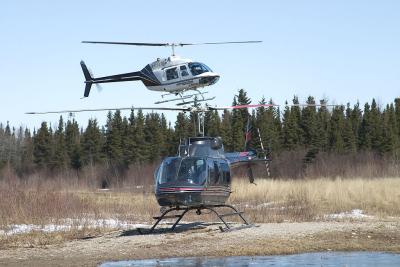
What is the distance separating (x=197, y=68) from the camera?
2602 cm

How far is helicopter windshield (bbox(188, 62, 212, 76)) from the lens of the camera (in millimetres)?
25969

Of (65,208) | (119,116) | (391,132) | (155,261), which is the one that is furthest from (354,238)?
(119,116)

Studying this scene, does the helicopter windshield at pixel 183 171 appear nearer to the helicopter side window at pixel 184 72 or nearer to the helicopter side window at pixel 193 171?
the helicopter side window at pixel 193 171

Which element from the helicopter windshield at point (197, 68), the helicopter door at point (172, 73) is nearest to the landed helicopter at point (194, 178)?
the helicopter windshield at point (197, 68)

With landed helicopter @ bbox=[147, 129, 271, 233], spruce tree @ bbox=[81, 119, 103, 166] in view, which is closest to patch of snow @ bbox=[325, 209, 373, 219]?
landed helicopter @ bbox=[147, 129, 271, 233]

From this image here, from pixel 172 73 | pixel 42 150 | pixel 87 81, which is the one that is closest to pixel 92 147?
pixel 42 150

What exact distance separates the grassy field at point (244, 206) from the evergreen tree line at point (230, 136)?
30.4m

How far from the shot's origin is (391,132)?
79562 millimetres

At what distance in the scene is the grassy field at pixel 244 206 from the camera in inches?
1018

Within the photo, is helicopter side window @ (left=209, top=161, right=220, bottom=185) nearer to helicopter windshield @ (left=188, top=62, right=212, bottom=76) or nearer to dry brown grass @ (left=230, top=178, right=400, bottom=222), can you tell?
helicopter windshield @ (left=188, top=62, right=212, bottom=76)

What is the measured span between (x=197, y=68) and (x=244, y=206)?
1051 cm

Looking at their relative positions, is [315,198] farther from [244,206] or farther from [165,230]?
[165,230]

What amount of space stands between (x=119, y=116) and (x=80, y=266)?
7801cm

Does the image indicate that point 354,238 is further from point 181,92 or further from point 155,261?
point 181,92
